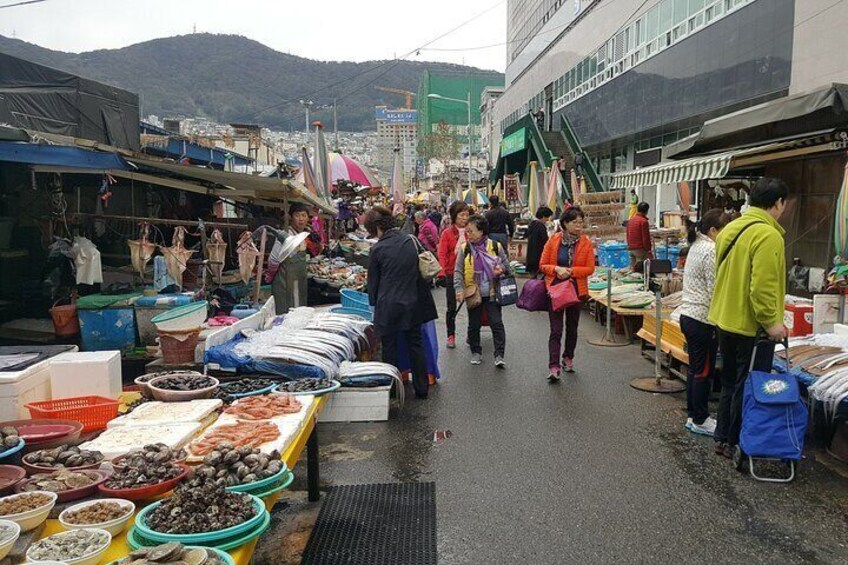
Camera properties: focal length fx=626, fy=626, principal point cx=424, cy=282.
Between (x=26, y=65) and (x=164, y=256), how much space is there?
5.61m

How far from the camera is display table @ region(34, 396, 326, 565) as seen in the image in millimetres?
2473

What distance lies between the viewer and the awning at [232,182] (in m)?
8.55

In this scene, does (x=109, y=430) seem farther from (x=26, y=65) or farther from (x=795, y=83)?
(x=795, y=83)

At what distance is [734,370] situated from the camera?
5.04 meters

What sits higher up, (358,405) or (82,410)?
(82,410)

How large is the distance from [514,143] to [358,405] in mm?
26395

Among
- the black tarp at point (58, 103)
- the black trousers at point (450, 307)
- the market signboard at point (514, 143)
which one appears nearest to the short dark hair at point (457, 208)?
the black trousers at point (450, 307)

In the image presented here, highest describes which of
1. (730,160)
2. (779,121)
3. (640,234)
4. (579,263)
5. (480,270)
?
(779,121)

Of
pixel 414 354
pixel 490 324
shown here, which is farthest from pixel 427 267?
pixel 490 324

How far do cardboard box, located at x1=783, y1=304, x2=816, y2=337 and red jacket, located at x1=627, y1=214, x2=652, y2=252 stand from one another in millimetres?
5799

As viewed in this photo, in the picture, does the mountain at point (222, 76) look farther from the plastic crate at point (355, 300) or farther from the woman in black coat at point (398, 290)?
the woman in black coat at point (398, 290)

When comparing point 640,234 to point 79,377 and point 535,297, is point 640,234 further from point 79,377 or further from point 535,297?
point 79,377

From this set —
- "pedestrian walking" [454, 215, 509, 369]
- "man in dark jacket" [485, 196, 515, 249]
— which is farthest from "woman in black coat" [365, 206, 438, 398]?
"man in dark jacket" [485, 196, 515, 249]

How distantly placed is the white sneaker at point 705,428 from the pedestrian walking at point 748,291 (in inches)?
20.4
